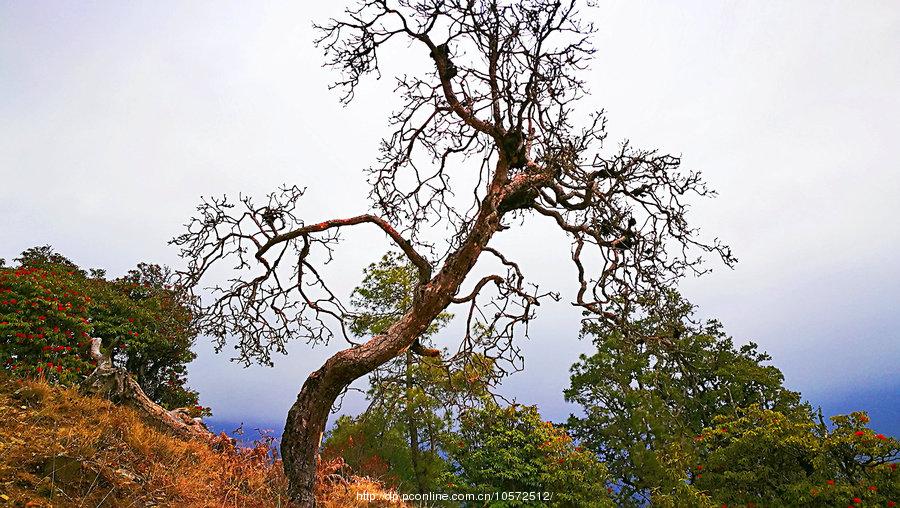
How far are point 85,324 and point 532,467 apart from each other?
11.1 m

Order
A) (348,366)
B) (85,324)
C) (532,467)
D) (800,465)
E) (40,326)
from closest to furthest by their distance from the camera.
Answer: (348,366), (800,465), (40,326), (85,324), (532,467)

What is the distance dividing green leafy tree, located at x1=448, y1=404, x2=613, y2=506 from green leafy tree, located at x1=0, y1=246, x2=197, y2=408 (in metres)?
7.87

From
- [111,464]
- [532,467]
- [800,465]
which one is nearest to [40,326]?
[111,464]

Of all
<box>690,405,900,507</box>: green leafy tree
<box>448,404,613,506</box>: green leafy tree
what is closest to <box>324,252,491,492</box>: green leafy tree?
<box>448,404,613,506</box>: green leafy tree

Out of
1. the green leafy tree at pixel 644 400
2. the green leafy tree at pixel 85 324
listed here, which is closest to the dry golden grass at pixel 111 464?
the green leafy tree at pixel 85 324

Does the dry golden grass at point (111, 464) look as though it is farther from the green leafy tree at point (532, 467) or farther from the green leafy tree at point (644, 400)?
the green leafy tree at point (644, 400)

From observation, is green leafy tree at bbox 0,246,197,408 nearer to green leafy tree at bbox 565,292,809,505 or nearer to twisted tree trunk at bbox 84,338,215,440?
twisted tree trunk at bbox 84,338,215,440

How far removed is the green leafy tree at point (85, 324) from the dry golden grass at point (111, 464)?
4.10 feet

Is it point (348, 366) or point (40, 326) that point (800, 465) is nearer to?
point (348, 366)

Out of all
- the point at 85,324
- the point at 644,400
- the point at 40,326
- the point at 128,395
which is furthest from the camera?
the point at 644,400

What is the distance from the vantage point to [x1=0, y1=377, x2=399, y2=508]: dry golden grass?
3934 mm

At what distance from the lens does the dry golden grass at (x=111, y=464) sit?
3934mm

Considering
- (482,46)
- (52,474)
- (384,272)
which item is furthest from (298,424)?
(384,272)

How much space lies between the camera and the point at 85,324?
424 inches
